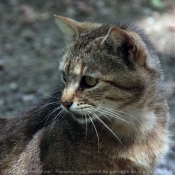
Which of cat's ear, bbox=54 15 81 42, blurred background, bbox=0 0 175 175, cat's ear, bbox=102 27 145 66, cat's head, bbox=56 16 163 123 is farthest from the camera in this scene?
blurred background, bbox=0 0 175 175

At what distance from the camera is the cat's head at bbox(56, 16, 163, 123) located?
2.99 metres

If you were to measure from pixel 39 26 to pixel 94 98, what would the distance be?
3667 millimetres

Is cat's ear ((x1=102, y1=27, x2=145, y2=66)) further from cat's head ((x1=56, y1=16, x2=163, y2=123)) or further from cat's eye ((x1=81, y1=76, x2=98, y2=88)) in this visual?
cat's eye ((x1=81, y1=76, x2=98, y2=88))

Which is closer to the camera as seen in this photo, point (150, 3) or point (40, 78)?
point (40, 78)

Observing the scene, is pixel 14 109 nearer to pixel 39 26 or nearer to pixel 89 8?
pixel 39 26

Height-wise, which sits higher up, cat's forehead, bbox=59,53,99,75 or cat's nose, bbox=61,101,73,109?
cat's forehead, bbox=59,53,99,75

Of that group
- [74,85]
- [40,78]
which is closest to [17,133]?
[74,85]

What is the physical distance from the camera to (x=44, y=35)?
6336mm

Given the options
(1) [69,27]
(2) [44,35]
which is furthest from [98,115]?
(2) [44,35]

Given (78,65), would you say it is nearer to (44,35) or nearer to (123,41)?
(123,41)

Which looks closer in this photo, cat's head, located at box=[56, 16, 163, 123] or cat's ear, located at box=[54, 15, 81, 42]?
cat's head, located at box=[56, 16, 163, 123]

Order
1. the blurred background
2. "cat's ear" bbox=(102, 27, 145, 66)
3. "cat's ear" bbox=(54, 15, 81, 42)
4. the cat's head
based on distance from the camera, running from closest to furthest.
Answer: "cat's ear" bbox=(102, 27, 145, 66), the cat's head, "cat's ear" bbox=(54, 15, 81, 42), the blurred background

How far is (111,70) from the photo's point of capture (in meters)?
3.02

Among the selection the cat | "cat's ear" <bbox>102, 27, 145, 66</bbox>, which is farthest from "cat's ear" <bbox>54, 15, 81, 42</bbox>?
"cat's ear" <bbox>102, 27, 145, 66</bbox>
